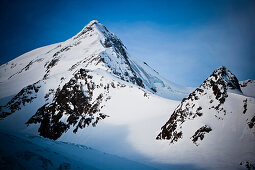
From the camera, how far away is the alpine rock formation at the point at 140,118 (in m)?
14.5

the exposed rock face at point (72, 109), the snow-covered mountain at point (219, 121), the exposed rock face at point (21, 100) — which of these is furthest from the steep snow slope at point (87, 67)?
the snow-covered mountain at point (219, 121)

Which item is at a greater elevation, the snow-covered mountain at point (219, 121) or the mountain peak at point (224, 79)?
the mountain peak at point (224, 79)

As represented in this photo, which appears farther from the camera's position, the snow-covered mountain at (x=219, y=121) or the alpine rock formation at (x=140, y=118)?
the alpine rock formation at (x=140, y=118)

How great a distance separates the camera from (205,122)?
1716 centimetres

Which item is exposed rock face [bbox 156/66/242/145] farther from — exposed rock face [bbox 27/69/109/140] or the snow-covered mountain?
exposed rock face [bbox 27/69/109/140]

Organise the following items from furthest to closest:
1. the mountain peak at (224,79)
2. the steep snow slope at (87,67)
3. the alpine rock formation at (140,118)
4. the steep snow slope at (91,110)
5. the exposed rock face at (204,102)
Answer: the steep snow slope at (87,67) < the steep snow slope at (91,110) < the mountain peak at (224,79) < the exposed rock face at (204,102) < the alpine rock formation at (140,118)

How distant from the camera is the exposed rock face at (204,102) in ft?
58.7

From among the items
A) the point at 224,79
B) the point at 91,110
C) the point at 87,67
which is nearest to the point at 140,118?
the point at 91,110

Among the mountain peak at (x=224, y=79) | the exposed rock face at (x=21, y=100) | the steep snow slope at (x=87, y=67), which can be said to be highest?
the steep snow slope at (x=87, y=67)

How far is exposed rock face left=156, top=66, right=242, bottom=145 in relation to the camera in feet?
58.7

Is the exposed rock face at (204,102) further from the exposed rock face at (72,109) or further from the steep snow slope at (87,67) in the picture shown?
the steep snow slope at (87,67)

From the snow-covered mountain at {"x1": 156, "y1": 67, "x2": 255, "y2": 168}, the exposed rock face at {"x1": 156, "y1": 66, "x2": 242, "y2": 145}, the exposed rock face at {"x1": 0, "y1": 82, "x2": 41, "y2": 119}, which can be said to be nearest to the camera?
the snow-covered mountain at {"x1": 156, "y1": 67, "x2": 255, "y2": 168}

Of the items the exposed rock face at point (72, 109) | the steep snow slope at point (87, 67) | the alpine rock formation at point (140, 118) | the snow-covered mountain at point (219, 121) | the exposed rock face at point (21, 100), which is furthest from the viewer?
the steep snow slope at point (87, 67)

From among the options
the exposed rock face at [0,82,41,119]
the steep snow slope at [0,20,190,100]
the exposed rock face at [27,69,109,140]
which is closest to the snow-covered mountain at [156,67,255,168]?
the exposed rock face at [27,69,109,140]
